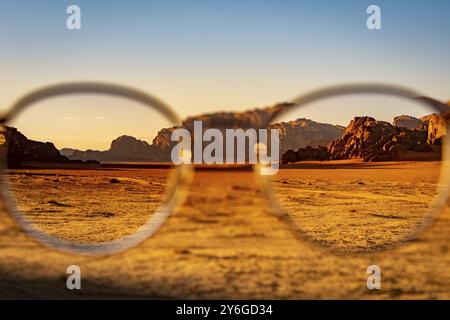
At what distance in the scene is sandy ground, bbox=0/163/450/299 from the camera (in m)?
2.32

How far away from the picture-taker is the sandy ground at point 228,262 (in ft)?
7.60

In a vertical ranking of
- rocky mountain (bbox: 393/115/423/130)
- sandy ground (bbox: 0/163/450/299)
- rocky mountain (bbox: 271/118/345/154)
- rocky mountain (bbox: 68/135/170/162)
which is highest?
rocky mountain (bbox: 393/115/423/130)

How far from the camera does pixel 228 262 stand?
272 cm

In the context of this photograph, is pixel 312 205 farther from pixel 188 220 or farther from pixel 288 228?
pixel 188 220

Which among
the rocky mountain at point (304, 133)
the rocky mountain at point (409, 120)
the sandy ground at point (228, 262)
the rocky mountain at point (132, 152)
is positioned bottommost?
the sandy ground at point (228, 262)

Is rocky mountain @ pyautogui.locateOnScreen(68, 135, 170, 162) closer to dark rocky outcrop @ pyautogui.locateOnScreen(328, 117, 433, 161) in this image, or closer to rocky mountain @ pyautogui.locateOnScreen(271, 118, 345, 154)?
rocky mountain @ pyautogui.locateOnScreen(271, 118, 345, 154)

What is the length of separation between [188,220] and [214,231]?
197 mm

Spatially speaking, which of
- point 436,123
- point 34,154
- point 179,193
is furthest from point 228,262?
point 34,154

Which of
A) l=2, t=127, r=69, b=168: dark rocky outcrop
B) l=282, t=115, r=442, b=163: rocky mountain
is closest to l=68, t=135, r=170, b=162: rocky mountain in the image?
l=2, t=127, r=69, b=168: dark rocky outcrop

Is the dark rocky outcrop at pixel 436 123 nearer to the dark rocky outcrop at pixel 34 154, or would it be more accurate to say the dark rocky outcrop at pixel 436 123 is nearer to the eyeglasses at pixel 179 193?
the eyeglasses at pixel 179 193

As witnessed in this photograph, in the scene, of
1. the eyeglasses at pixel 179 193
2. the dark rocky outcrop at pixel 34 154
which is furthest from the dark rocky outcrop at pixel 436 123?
the dark rocky outcrop at pixel 34 154

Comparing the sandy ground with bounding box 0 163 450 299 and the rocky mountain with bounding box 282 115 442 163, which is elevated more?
the rocky mountain with bounding box 282 115 442 163
